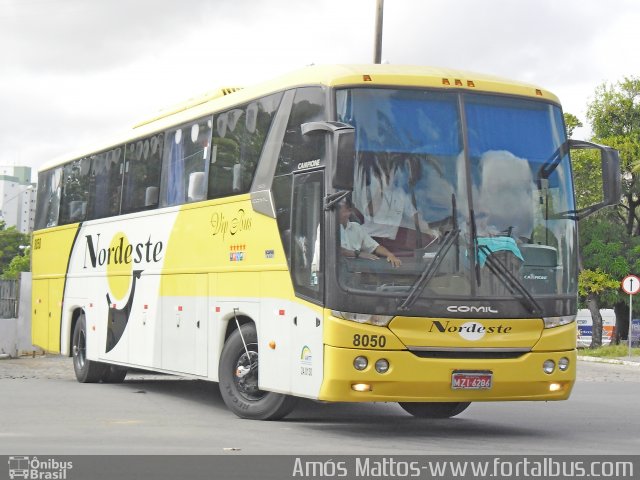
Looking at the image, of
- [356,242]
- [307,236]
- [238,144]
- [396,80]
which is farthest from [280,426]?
[396,80]

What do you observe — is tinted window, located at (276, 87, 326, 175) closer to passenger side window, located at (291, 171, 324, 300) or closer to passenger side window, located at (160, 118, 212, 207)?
passenger side window, located at (291, 171, 324, 300)

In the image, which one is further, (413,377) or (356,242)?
(356,242)

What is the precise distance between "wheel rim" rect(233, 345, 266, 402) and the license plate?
267 cm

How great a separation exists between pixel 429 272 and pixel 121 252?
299 inches

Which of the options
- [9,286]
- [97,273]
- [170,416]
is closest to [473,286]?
[170,416]

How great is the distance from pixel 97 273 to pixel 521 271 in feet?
29.4

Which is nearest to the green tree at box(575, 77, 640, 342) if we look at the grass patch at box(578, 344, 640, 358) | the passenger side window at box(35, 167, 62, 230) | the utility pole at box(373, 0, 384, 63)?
the grass patch at box(578, 344, 640, 358)

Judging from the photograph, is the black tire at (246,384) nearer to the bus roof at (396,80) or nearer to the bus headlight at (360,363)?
the bus headlight at (360,363)

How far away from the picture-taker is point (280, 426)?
12.6m

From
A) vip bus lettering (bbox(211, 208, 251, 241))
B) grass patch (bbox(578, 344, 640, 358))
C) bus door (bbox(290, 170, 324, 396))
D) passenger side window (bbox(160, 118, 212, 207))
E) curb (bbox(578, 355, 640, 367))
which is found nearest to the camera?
bus door (bbox(290, 170, 324, 396))

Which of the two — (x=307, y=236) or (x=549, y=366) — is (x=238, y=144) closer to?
(x=307, y=236)

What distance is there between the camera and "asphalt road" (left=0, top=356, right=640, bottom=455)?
10.7 meters

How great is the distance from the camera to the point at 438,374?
11.5 metres
